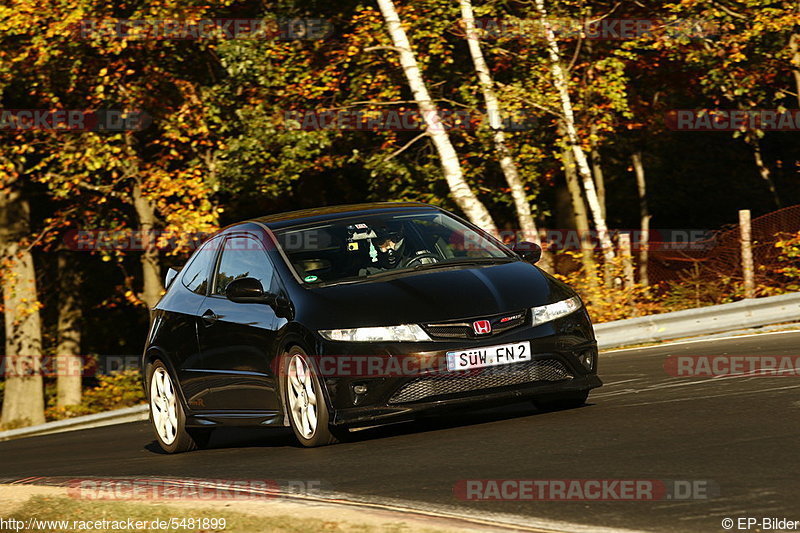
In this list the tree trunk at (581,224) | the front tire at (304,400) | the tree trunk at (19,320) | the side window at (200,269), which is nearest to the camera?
the front tire at (304,400)

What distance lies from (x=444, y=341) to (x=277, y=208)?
24151mm

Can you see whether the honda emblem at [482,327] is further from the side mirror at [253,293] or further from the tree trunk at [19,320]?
the tree trunk at [19,320]

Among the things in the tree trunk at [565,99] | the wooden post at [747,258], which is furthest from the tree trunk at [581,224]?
the wooden post at [747,258]

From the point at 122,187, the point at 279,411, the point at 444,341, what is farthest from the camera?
the point at 122,187

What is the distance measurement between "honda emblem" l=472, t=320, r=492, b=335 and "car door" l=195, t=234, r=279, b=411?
1374 mm

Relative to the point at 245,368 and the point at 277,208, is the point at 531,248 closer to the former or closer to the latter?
the point at 245,368

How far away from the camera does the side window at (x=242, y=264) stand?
30.0 feet

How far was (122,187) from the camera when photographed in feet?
87.3

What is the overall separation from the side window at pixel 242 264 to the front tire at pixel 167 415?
103 centimetres

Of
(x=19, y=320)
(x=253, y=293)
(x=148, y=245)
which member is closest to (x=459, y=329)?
(x=253, y=293)

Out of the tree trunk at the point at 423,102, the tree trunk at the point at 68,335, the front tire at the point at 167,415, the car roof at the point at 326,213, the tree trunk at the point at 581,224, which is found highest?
the tree trunk at the point at 423,102

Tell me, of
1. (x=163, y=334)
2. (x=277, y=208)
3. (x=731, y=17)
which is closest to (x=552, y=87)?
(x=731, y=17)

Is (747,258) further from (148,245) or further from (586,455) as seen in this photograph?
(148,245)

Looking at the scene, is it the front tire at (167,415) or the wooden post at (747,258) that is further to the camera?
the wooden post at (747,258)
